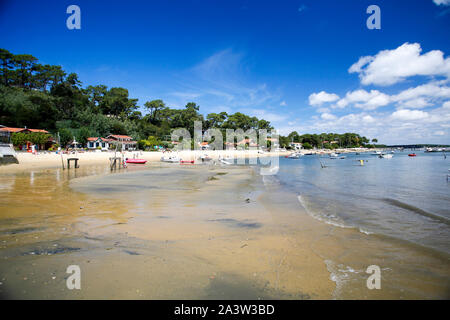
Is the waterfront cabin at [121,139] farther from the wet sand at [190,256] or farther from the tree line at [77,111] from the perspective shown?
the wet sand at [190,256]

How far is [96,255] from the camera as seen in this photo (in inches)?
197

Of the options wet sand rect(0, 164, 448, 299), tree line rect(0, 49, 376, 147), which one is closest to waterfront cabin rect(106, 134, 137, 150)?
tree line rect(0, 49, 376, 147)

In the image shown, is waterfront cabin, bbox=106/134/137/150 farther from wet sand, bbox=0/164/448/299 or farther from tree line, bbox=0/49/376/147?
wet sand, bbox=0/164/448/299

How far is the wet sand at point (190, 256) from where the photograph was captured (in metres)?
3.92

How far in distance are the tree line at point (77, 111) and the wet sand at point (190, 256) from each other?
2305 inches

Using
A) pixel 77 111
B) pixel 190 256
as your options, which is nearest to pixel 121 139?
pixel 77 111

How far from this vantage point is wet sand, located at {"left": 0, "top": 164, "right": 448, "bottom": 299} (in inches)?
154

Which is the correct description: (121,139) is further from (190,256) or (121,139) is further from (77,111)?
(190,256)

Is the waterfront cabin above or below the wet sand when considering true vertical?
above

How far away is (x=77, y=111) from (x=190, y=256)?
79.5m

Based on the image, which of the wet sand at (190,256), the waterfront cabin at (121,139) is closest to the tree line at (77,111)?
the waterfront cabin at (121,139)

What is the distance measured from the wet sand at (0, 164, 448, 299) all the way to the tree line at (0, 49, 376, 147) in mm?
58553

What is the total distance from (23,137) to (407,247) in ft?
198
